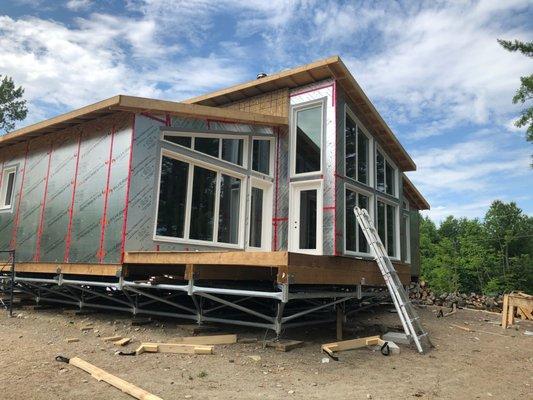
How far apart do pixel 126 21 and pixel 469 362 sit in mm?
12537

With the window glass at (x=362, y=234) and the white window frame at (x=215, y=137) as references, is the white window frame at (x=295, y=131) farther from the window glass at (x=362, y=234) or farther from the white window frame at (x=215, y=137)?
the window glass at (x=362, y=234)

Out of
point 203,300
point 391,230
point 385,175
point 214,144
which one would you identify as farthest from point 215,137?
point 391,230

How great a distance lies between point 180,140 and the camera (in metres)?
8.86

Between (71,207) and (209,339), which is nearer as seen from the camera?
(209,339)

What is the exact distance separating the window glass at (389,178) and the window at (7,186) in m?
11.0

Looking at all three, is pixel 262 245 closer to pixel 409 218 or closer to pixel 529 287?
pixel 409 218

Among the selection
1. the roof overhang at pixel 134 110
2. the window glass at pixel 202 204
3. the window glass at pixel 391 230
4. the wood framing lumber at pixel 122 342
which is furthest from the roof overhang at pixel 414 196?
the wood framing lumber at pixel 122 342

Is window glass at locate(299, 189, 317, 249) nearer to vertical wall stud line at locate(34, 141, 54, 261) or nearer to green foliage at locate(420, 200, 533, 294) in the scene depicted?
vertical wall stud line at locate(34, 141, 54, 261)

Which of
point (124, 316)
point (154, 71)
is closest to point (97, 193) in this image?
point (124, 316)

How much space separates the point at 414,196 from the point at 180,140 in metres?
13.1

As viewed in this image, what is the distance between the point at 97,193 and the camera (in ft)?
28.1

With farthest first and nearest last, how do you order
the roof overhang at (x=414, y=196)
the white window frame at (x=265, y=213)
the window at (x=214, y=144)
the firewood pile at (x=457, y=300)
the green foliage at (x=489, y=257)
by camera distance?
the green foliage at (x=489, y=257) → the roof overhang at (x=414, y=196) → the firewood pile at (x=457, y=300) → the white window frame at (x=265, y=213) → the window at (x=214, y=144)

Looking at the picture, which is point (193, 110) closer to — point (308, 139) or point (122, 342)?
point (308, 139)

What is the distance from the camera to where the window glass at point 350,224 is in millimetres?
9995
